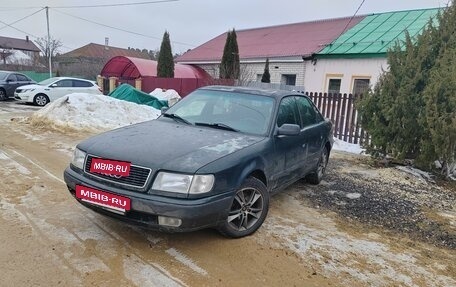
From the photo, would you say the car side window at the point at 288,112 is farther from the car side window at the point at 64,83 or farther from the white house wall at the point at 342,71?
the car side window at the point at 64,83

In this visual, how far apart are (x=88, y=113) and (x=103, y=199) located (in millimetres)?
8292

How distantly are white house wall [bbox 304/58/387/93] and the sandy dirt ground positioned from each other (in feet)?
37.7

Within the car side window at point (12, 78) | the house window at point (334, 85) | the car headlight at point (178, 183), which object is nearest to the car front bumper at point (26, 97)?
the car side window at point (12, 78)

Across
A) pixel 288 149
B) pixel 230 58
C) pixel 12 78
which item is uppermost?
pixel 230 58

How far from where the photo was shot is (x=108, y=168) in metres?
3.26

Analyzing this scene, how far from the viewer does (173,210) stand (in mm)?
2977

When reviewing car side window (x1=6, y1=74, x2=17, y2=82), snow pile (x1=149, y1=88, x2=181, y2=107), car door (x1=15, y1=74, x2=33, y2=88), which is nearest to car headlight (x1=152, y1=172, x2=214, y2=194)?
snow pile (x1=149, y1=88, x2=181, y2=107)

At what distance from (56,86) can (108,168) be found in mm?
15277

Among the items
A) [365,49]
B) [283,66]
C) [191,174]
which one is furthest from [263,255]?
[283,66]

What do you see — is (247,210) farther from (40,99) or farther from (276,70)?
(276,70)

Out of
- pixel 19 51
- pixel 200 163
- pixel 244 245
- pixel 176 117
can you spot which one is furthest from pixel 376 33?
pixel 19 51

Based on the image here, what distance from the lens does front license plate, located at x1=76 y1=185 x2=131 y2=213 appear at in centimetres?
310

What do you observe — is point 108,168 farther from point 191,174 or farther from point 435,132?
point 435,132

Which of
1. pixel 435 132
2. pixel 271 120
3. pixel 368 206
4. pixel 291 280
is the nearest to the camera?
pixel 291 280
